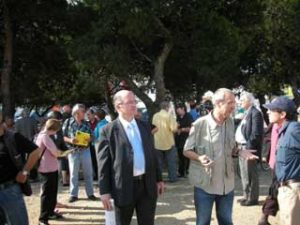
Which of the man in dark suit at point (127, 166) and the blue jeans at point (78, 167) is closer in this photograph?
the man in dark suit at point (127, 166)

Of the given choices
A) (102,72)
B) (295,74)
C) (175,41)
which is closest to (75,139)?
(175,41)

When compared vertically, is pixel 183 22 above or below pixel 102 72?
above

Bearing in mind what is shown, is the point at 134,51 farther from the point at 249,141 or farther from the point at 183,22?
the point at 249,141

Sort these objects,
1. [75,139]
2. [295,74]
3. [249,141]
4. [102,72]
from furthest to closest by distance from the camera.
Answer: [295,74] → [102,72] → [75,139] → [249,141]

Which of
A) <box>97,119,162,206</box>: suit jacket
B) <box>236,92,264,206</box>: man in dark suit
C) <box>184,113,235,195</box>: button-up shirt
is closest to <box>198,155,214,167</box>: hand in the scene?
<box>184,113,235,195</box>: button-up shirt

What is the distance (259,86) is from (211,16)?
14.1m

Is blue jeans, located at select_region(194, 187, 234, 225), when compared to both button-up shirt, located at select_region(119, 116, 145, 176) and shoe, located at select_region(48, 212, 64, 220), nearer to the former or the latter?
button-up shirt, located at select_region(119, 116, 145, 176)

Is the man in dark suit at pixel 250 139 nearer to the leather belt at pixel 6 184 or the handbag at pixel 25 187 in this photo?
the handbag at pixel 25 187

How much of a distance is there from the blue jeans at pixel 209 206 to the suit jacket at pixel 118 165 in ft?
1.71

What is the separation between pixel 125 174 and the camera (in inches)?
193

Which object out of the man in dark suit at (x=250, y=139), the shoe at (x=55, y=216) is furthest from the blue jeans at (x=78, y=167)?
the man in dark suit at (x=250, y=139)

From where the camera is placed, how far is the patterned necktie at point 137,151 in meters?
5.00

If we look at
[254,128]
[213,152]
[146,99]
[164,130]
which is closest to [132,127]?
[213,152]

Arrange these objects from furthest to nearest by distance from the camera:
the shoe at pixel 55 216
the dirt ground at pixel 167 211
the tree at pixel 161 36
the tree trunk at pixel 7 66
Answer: the tree trunk at pixel 7 66
the tree at pixel 161 36
the shoe at pixel 55 216
the dirt ground at pixel 167 211
